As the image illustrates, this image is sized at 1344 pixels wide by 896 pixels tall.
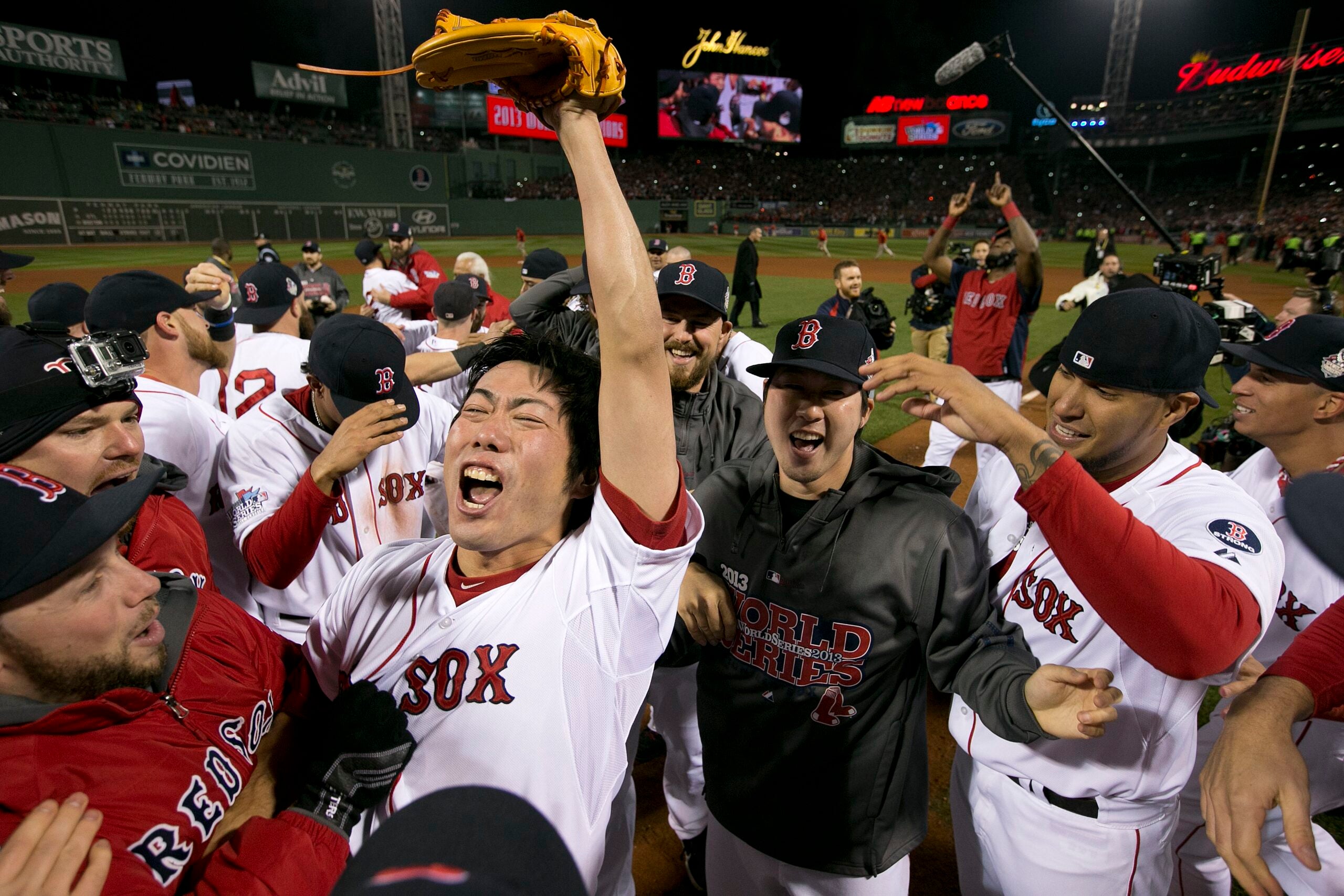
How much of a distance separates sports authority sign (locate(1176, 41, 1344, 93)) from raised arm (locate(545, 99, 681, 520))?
50.8 meters

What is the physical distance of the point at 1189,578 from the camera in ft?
4.94

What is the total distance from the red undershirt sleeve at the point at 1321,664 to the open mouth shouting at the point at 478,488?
207 centimetres

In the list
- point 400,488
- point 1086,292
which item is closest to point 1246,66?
point 1086,292

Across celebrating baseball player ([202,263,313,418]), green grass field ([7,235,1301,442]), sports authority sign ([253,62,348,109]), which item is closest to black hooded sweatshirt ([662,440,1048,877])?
celebrating baseball player ([202,263,313,418])

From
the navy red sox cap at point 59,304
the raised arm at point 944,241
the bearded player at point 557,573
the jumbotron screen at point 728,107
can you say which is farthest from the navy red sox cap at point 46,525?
the jumbotron screen at point 728,107

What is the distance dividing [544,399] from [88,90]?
50.1m

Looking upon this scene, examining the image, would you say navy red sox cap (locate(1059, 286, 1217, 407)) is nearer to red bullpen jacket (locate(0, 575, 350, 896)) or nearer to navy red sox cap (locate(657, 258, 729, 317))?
navy red sox cap (locate(657, 258, 729, 317))

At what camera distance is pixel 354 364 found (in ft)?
8.93

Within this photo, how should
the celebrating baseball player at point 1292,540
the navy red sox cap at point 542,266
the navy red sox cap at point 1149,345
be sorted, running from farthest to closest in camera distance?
the navy red sox cap at point 542,266 → the celebrating baseball player at point 1292,540 → the navy red sox cap at point 1149,345

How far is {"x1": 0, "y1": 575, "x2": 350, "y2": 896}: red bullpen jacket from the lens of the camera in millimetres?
1245

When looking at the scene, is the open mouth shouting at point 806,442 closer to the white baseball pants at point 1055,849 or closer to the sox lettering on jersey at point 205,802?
the white baseball pants at point 1055,849

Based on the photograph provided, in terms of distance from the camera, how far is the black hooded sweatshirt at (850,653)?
1.99m

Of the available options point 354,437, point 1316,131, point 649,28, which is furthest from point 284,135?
point 1316,131

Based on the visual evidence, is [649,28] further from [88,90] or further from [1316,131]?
[1316,131]
